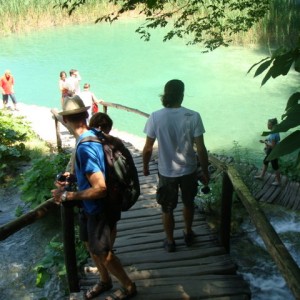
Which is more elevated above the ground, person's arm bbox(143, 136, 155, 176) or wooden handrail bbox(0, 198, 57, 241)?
person's arm bbox(143, 136, 155, 176)

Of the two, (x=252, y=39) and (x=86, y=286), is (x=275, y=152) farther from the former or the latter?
(x=252, y=39)

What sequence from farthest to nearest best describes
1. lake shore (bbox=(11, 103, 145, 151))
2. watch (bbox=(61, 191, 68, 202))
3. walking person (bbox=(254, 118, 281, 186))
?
lake shore (bbox=(11, 103, 145, 151)), walking person (bbox=(254, 118, 281, 186)), watch (bbox=(61, 191, 68, 202))

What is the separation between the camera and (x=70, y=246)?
3.11m

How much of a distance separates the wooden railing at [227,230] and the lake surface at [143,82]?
1.45 meters

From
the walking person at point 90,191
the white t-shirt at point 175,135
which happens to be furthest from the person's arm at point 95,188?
the white t-shirt at point 175,135

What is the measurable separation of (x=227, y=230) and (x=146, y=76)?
16.9 meters

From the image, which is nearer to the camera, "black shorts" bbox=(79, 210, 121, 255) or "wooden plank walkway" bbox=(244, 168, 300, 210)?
"black shorts" bbox=(79, 210, 121, 255)

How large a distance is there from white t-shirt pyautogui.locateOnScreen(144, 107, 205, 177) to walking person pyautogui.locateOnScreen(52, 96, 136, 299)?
0.71 m

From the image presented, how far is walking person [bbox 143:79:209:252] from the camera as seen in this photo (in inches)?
117

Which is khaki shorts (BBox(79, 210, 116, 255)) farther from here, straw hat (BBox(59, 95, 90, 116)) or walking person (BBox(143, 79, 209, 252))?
walking person (BBox(143, 79, 209, 252))

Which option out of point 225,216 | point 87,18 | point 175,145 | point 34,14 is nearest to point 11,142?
point 225,216

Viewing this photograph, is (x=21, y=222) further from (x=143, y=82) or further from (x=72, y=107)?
(x=143, y=82)

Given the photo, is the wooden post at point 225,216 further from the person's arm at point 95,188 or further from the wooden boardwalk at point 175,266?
the person's arm at point 95,188

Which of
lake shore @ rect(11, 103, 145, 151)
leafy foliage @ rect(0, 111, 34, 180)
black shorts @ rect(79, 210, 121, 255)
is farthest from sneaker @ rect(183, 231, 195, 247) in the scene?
lake shore @ rect(11, 103, 145, 151)
